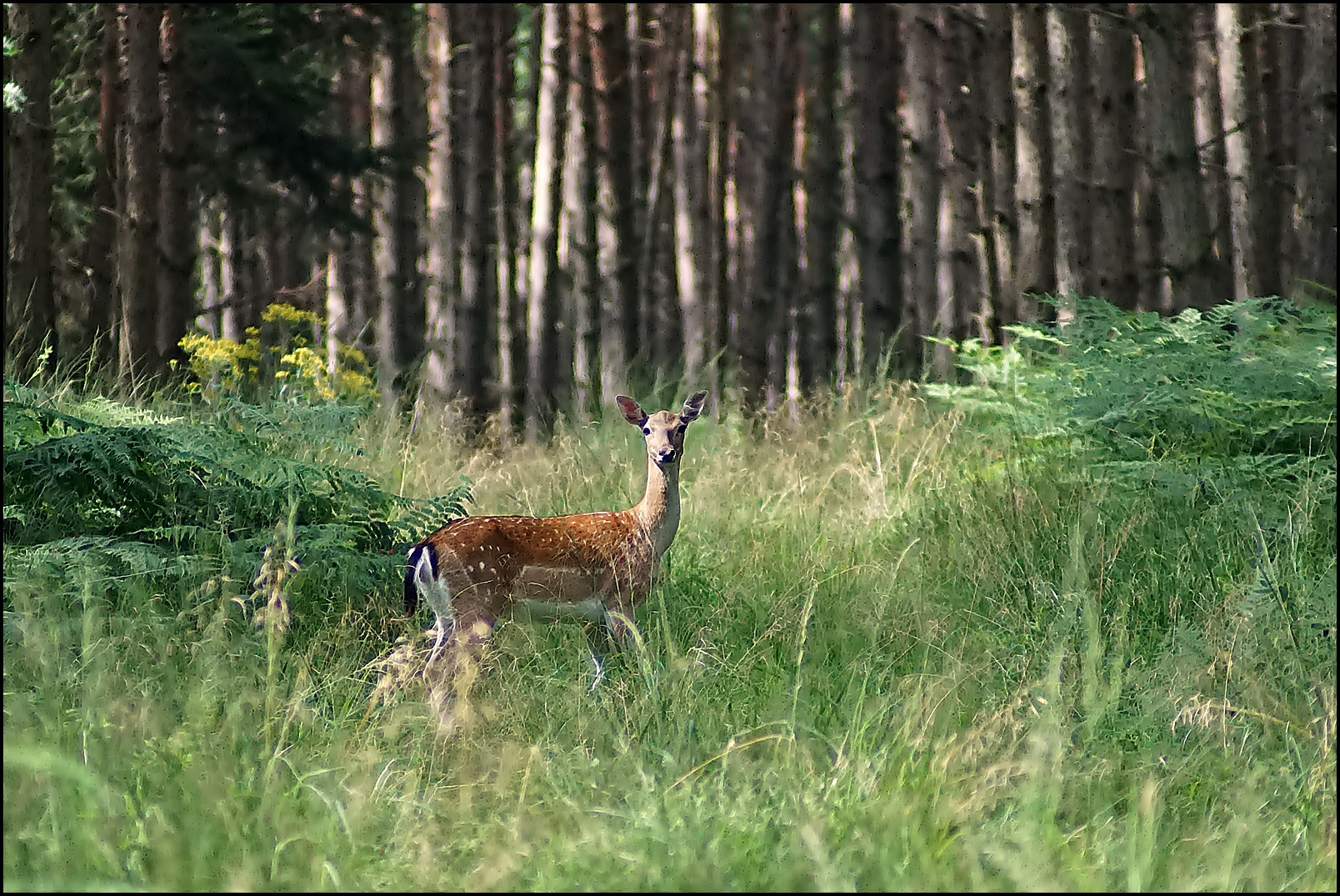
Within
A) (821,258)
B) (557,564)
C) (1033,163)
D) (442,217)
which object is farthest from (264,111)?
(557,564)

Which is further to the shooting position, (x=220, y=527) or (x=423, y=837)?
(x=220, y=527)

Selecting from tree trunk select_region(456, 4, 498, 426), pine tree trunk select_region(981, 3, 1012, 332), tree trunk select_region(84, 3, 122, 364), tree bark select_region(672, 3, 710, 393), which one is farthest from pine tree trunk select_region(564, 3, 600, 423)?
tree trunk select_region(84, 3, 122, 364)

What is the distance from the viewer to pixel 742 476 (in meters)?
8.05

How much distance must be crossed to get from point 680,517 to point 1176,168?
4307 millimetres

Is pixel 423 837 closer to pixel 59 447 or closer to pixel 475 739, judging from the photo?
pixel 475 739

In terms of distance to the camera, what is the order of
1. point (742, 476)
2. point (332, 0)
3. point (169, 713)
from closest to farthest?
point (169, 713)
point (742, 476)
point (332, 0)

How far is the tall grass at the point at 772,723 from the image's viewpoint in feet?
10.6

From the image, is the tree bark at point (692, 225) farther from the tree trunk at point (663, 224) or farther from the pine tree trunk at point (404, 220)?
the pine tree trunk at point (404, 220)

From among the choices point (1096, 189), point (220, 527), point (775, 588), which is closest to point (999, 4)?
point (1096, 189)

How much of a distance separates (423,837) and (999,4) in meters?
14.2

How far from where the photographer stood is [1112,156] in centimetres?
883

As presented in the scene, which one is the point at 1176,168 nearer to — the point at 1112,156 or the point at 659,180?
the point at 1112,156

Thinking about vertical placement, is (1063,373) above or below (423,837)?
above

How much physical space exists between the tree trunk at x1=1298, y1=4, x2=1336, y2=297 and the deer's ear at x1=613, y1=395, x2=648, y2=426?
778 centimetres
